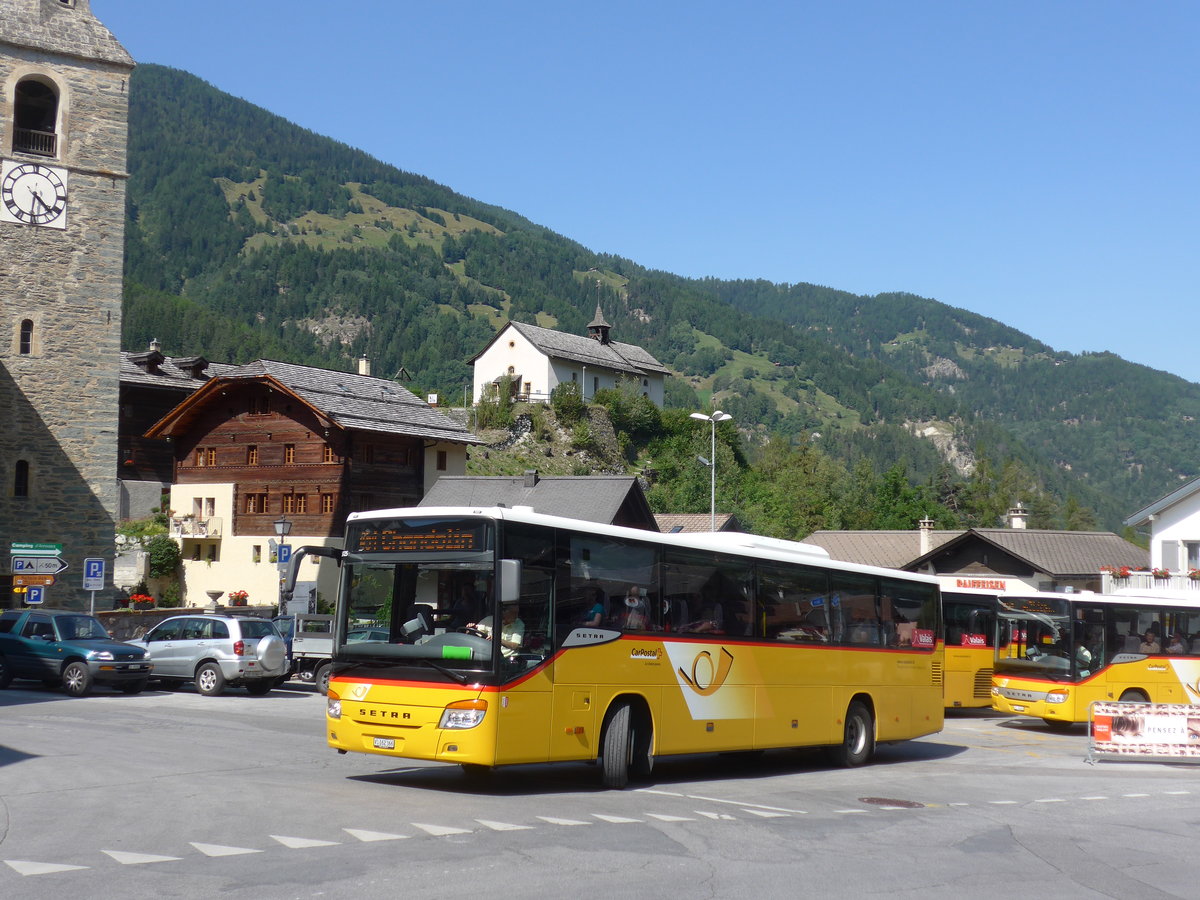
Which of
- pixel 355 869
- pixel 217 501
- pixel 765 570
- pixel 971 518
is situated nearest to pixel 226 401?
pixel 217 501

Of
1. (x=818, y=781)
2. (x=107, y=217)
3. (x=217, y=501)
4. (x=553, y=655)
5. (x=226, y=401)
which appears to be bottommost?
(x=818, y=781)

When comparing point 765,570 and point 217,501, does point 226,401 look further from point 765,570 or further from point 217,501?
point 765,570

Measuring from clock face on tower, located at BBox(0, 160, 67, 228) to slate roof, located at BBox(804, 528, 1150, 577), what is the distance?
110 feet

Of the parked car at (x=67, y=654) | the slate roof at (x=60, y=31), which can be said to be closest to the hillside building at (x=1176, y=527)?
the parked car at (x=67, y=654)

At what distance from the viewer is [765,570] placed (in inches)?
664

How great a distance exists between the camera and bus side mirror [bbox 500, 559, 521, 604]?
1238 centimetres

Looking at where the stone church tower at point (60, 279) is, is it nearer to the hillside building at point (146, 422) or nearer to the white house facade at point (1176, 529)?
the hillside building at point (146, 422)

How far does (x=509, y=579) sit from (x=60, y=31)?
42.0 metres

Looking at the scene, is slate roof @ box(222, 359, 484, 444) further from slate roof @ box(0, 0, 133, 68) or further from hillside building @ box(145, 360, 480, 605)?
slate roof @ box(0, 0, 133, 68)

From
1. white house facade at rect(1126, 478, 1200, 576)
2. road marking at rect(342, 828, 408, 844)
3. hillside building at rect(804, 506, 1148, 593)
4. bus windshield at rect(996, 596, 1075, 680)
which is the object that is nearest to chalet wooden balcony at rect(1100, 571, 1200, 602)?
white house facade at rect(1126, 478, 1200, 576)

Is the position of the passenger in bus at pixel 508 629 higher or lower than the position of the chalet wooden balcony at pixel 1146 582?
lower

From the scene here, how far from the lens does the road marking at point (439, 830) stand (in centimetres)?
1062

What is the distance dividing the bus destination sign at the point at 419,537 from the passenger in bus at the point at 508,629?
711 millimetres

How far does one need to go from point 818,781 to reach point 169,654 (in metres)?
16.3
